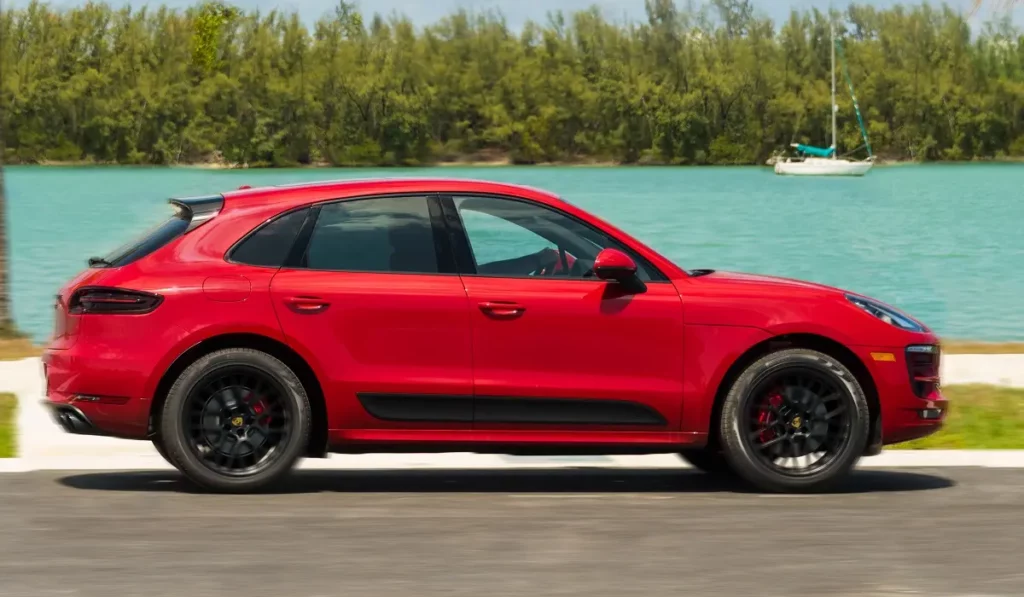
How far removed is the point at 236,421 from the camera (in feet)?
27.3

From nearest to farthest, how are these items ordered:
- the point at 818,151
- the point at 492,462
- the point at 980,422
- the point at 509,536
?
the point at 509,536 < the point at 492,462 < the point at 980,422 < the point at 818,151

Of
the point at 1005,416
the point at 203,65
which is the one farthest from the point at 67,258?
the point at 203,65

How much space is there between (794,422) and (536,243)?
1.54m

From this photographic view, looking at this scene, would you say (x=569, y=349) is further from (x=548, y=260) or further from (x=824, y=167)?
(x=824, y=167)

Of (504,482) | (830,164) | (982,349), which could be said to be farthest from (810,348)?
(830,164)

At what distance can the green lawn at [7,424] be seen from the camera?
10117 mm

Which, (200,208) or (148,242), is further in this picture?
(200,208)

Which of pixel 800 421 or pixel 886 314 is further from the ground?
pixel 886 314

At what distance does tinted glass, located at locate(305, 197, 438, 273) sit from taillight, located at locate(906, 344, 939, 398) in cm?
239

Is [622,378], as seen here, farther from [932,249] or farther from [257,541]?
[932,249]

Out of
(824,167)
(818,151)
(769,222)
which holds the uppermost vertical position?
(818,151)

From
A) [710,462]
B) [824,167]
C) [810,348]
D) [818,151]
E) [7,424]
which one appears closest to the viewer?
[810,348]

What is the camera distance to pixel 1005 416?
11.8 m

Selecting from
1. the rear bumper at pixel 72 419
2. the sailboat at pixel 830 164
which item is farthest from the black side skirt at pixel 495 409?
the sailboat at pixel 830 164
